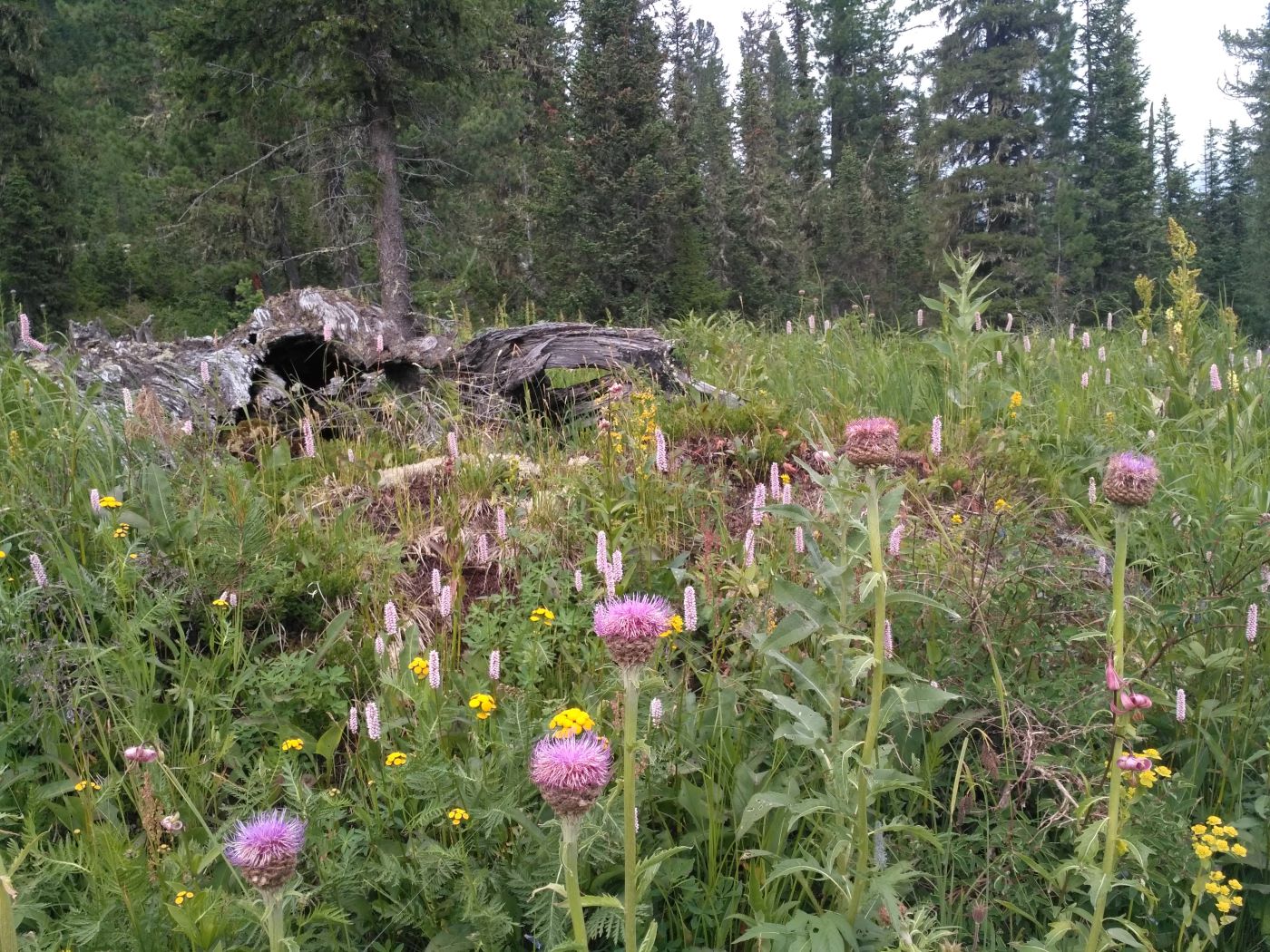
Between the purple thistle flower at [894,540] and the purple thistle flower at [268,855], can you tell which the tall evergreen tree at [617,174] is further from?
the purple thistle flower at [268,855]

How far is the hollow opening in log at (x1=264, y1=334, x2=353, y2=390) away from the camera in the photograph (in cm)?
516

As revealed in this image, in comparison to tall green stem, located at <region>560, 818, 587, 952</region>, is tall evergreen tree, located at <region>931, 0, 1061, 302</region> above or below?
above

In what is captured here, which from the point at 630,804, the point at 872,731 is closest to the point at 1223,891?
the point at 872,731

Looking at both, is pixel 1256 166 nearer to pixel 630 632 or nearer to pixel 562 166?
pixel 562 166

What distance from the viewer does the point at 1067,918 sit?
1478 millimetres

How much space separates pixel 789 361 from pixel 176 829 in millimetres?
4434

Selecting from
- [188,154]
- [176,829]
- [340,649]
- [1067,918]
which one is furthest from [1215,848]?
[188,154]

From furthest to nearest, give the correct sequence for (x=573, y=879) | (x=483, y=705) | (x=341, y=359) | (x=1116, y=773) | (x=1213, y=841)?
1. (x=341, y=359)
2. (x=483, y=705)
3. (x=1213, y=841)
4. (x=1116, y=773)
5. (x=573, y=879)

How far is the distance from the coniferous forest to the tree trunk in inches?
1.7

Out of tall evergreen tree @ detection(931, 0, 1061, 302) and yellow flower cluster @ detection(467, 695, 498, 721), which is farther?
tall evergreen tree @ detection(931, 0, 1061, 302)

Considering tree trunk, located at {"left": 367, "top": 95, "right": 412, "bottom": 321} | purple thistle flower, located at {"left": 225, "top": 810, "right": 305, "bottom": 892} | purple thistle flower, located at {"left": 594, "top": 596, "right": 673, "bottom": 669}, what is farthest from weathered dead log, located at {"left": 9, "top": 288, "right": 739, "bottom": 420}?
tree trunk, located at {"left": 367, "top": 95, "right": 412, "bottom": 321}

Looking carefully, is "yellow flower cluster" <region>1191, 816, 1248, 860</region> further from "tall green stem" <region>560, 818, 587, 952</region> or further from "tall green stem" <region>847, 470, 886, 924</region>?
"tall green stem" <region>560, 818, 587, 952</region>

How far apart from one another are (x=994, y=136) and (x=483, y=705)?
36.9 meters

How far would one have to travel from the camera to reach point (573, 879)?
1211 millimetres
